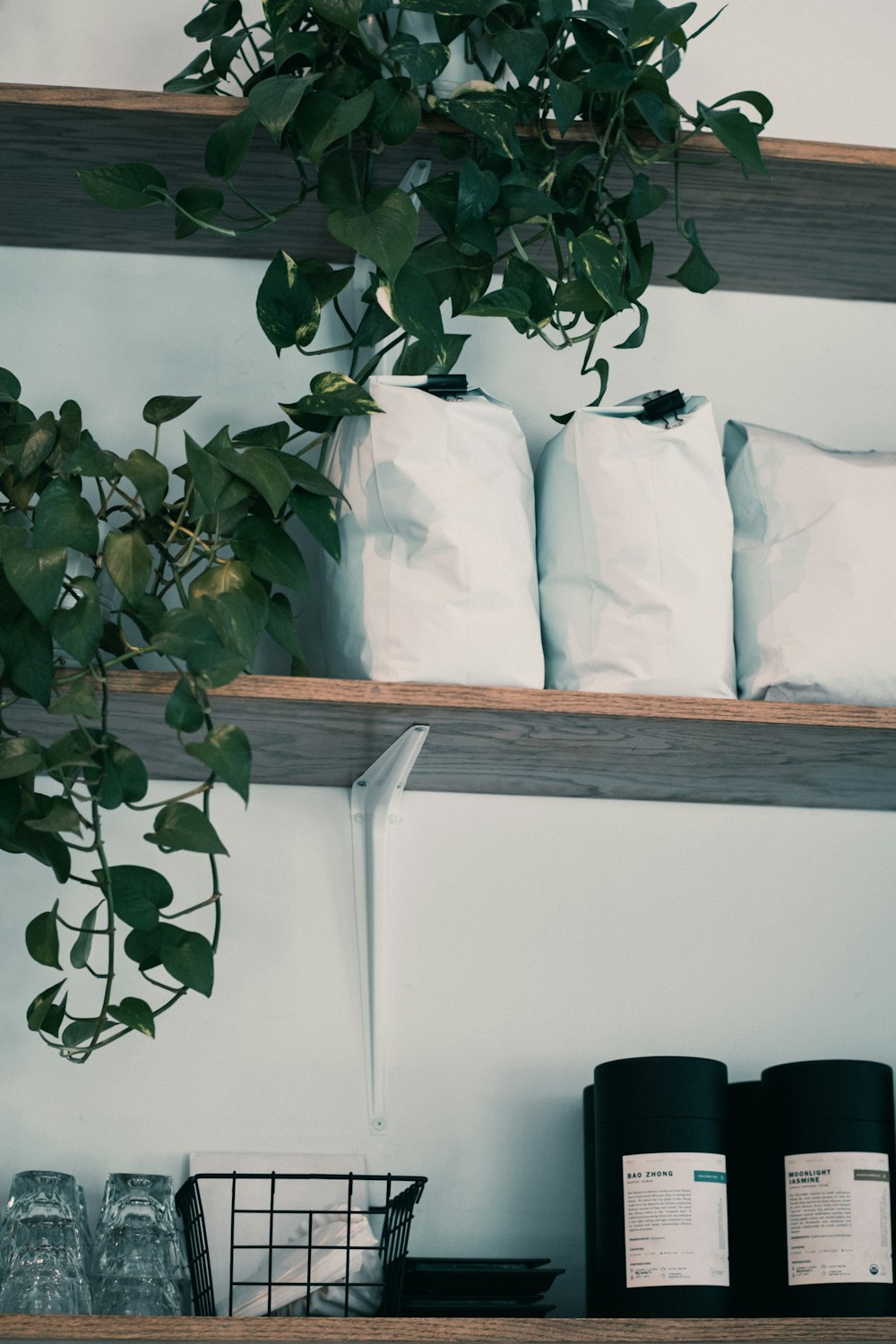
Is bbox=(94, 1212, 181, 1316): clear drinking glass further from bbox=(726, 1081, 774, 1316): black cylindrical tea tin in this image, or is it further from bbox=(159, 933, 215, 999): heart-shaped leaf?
bbox=(726, 1081, 774, 1316): black cylindrical tea tin

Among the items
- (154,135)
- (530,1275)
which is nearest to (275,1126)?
(530,1275)

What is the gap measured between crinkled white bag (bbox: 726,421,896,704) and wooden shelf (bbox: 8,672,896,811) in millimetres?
65

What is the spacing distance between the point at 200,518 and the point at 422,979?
569 mm

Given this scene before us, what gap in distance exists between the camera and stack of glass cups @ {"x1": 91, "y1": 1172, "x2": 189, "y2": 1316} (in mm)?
1319

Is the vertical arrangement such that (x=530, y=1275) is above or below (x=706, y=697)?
below

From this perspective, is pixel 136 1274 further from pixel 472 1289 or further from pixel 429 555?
pixel 429 555

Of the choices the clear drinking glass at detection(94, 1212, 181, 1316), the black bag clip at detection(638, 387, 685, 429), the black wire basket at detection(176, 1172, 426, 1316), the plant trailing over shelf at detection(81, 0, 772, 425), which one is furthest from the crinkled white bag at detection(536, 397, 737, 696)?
the clear drinking glass at detection(94, 1212, 181, 1316)

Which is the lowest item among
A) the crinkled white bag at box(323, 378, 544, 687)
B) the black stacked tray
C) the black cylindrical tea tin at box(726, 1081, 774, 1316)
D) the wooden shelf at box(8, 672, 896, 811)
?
the black stacked tray

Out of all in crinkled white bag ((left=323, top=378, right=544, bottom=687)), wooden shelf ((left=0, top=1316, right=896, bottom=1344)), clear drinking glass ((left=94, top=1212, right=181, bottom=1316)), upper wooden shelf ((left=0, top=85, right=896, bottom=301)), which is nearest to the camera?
wooden shelf ((left=0, top=1316, right=896, bottom=1344))

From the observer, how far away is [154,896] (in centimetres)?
127

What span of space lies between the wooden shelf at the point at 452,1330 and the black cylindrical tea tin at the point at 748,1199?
4.8 inches

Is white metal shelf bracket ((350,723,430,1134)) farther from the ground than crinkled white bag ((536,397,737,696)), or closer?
closer

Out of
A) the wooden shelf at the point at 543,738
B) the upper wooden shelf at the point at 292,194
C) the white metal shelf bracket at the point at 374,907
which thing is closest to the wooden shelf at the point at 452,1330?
the white metal shelf bracket at the point at 374,907

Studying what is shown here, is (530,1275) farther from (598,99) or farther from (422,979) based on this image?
(598,99)
